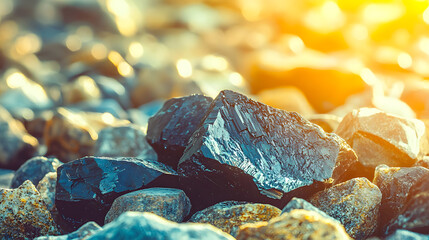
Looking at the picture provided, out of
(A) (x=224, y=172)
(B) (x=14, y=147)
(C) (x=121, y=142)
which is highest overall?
(A) (x=224, y=172)

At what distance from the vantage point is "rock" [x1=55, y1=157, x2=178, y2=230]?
302 centimetres

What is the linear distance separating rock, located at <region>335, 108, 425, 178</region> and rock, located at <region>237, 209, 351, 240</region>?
1.31 meters

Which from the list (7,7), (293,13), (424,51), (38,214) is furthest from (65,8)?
(38,214)

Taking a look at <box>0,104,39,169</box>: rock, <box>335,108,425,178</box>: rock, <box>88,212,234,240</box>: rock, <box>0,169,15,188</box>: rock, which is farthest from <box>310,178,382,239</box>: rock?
<box>0,104,39,169</box>: rock

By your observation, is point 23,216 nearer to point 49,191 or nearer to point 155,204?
point 49,191

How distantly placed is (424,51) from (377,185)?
25.6 feet

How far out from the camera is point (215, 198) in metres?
2.97

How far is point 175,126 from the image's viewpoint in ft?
11.1

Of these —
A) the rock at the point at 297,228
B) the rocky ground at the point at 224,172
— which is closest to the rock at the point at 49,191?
the rocky ground at the point at 224,172

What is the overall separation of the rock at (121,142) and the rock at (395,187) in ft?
6.85

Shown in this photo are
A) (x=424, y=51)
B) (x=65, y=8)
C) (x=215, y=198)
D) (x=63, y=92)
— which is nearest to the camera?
(x=215, y=198)

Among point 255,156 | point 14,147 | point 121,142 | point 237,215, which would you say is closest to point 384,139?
point 255,156

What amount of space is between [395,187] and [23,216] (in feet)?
7.20

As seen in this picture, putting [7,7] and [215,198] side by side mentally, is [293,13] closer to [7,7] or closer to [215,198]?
[7,7]
